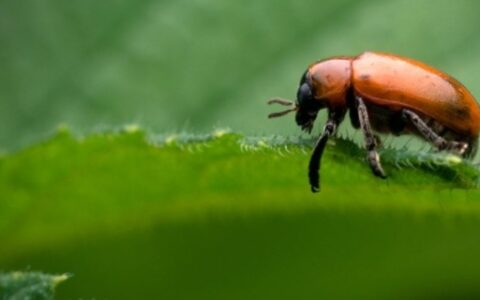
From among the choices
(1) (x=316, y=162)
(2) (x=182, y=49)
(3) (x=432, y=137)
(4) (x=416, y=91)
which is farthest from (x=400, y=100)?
(2) (x=182, y=49)

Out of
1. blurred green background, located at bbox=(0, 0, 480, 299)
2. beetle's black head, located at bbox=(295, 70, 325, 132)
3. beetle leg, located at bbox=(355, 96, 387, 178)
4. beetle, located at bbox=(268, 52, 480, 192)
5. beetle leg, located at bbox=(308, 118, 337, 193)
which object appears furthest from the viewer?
beetle's black head, located at bbox=(295, 70, 325, 132)

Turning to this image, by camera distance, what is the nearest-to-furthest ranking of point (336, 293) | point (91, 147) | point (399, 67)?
point (91, 147)
point (399, 67)
point (336, 293)

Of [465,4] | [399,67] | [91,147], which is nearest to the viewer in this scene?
[91,147]

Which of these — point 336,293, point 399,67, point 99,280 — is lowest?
point 336,293

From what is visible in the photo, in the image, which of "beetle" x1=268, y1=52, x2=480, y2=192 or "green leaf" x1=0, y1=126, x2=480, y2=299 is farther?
"beetle" x1=268, y1=52, x2=480, y2=192

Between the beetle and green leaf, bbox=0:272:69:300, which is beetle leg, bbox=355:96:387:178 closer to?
the beetle

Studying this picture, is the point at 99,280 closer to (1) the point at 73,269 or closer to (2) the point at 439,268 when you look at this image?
(1) the point at 73,269

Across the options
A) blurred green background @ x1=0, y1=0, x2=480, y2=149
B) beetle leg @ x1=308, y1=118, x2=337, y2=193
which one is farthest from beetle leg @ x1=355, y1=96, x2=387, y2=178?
blurred green background @ x1=0, y1=0, x2=480, y2=149

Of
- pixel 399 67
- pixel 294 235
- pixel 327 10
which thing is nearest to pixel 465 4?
pixel 327 10
